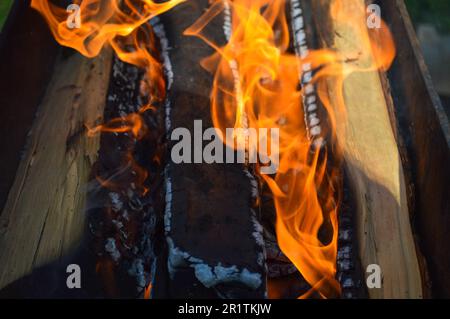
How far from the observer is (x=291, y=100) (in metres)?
3.19

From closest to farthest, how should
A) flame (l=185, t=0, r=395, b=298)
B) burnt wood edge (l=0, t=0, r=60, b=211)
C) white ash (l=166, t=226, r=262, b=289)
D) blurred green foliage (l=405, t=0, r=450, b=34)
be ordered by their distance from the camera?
1. white ash (l=166, t=226, r=262, b=289)
2. flame (l=185, t=0, r=395, b=298)
3. burnt wood edge (l=0, t=0, r=60, b=211)
4. blurred green foliage (l=405, t=0, r=450, b=34)

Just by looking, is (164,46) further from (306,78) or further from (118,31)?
(306,78)

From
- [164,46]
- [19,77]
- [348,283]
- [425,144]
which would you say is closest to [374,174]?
[425,144]

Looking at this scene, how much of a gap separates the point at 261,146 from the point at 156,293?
42.1 inches

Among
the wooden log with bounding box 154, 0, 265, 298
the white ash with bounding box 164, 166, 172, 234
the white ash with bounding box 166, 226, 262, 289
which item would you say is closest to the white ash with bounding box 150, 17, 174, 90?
the wooden log with bounding box 154, 0, 265, 298

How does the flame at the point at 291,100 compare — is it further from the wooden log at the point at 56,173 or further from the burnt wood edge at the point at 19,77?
the burnt wood edge at the point at 19,77

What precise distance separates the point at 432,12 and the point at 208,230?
3.43 m

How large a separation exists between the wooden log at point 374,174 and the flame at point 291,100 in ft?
0.15

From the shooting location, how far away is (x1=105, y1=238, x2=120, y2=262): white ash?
7.86ft

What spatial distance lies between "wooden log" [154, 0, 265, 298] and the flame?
0.95ft

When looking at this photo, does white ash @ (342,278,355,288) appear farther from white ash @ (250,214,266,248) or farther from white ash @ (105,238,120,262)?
white ash @ (105,238,120,262)

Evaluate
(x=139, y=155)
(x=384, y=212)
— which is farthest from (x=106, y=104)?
(x=384, y=212)

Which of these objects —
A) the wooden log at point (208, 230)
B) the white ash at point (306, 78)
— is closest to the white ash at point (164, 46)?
the wooden log at point (208, 230)

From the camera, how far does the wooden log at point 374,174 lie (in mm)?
2344
